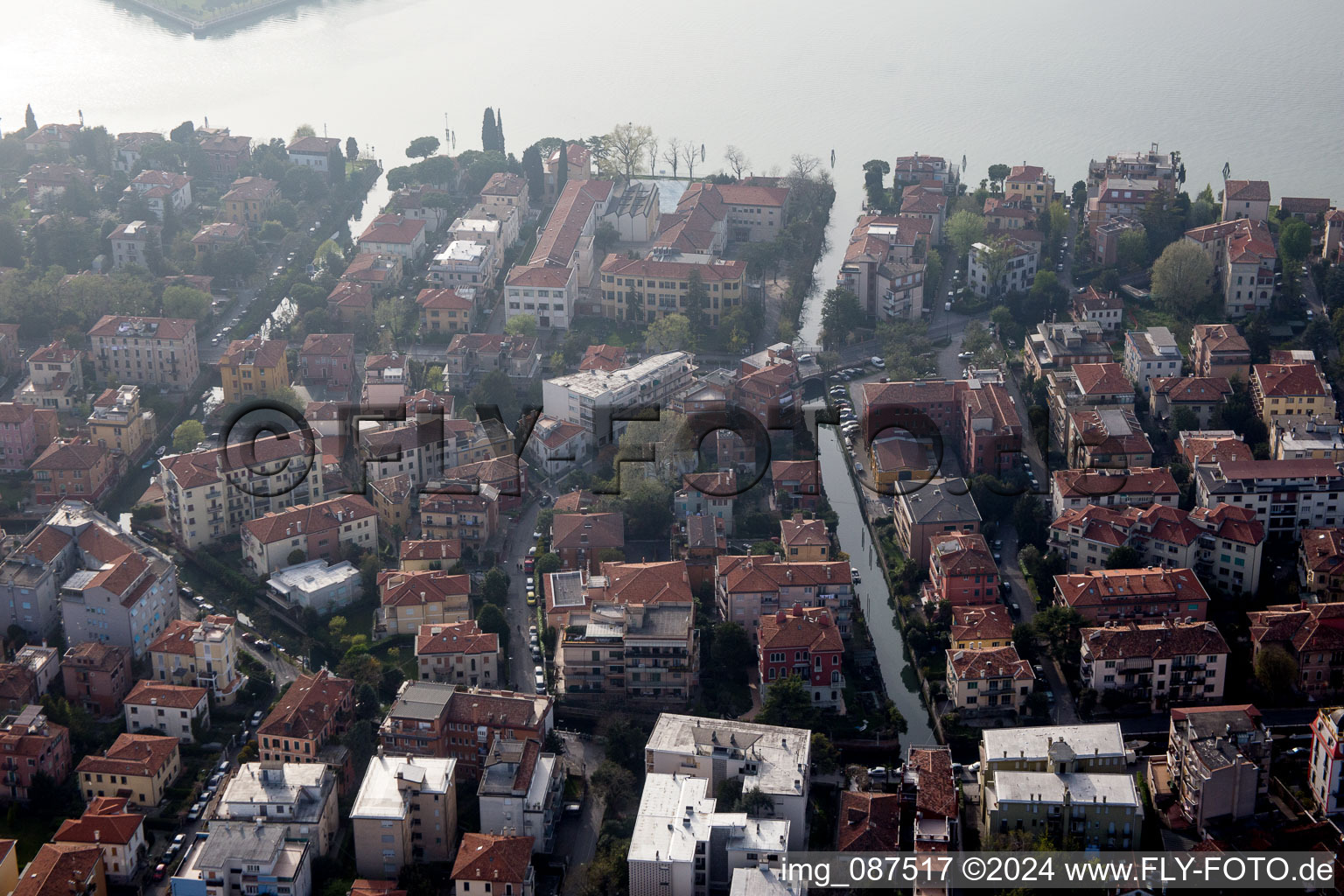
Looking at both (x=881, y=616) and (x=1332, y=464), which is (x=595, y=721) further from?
(x=1332, y=464)

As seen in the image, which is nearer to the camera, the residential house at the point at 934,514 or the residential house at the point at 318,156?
the residential house at the point at 934,514

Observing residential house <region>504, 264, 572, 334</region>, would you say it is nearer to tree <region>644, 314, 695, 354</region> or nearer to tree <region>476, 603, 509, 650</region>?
tree <region>644, 314, 695, 354</region>

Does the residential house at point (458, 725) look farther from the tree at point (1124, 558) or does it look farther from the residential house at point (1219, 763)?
the tree at point (1124, 558)

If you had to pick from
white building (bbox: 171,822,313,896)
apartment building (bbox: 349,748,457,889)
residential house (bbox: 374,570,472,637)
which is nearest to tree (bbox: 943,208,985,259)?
residential house (bbox: 374,570,472,637)

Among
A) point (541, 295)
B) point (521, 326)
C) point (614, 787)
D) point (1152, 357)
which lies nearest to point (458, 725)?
point (614, 787)

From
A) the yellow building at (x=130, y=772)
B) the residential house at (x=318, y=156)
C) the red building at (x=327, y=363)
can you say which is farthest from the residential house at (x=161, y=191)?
the yellow building at (x=130, y=772)

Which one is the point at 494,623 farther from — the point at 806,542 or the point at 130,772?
the point at 130,772
